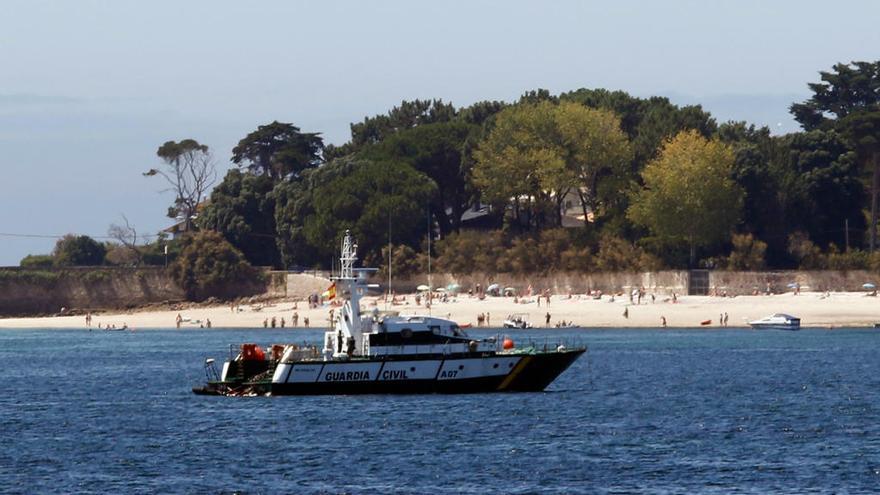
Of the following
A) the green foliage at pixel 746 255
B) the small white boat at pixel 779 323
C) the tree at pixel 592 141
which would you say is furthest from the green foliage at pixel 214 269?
the small white boat at pixel 779 323

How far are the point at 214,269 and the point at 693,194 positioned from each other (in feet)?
155

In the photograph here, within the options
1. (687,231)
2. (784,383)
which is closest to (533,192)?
(687,231)

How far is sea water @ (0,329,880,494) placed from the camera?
5094 cm

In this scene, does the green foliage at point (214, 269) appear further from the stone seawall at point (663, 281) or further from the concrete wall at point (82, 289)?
the stone seawall at point (663, 281)

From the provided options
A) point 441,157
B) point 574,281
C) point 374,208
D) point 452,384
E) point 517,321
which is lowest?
point 452,384

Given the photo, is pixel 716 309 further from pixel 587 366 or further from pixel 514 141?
pixel 587 366

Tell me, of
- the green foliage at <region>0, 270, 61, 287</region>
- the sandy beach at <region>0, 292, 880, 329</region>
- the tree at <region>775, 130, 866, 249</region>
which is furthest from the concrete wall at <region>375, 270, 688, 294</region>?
the green foliage at <region>0, 270, 61, 287</region>

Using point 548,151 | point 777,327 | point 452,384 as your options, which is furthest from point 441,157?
point 452,384

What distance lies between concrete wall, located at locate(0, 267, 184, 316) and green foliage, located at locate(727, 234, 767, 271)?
55946 millimetres

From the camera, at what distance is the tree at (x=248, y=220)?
556ft

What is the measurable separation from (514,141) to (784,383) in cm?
7036

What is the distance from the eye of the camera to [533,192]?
153 meters

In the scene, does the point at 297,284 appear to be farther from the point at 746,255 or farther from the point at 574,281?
the point at 746,255

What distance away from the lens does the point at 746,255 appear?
14075cm
